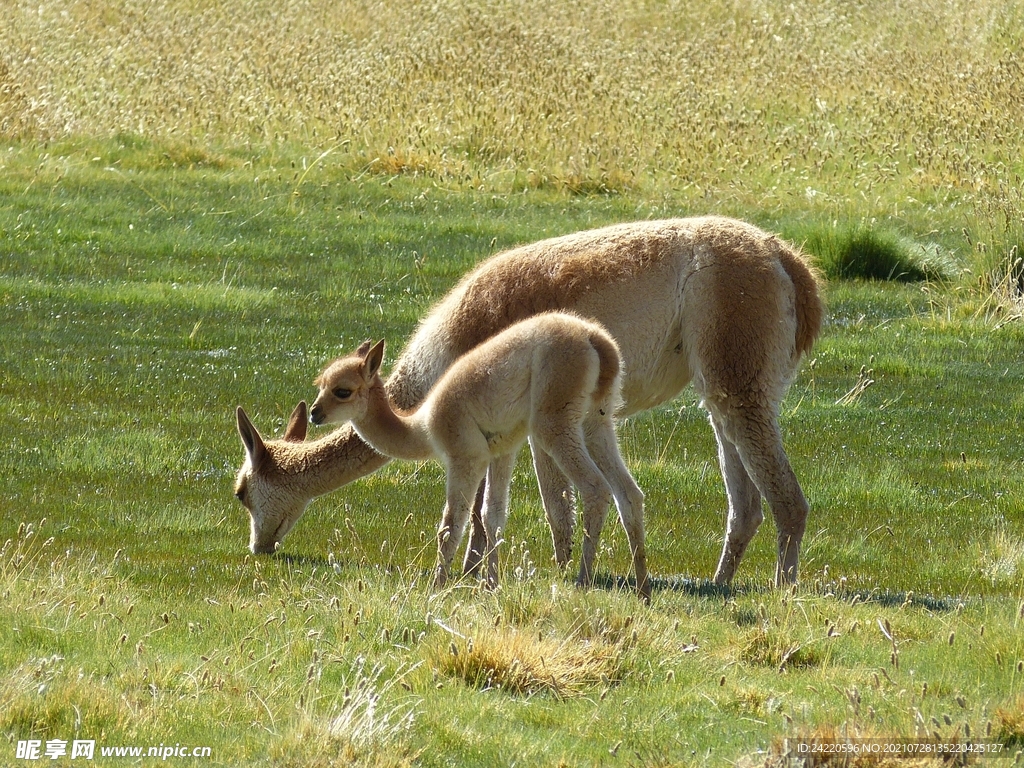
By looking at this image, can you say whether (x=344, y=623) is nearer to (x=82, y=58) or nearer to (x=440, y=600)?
(x=440, y=600)

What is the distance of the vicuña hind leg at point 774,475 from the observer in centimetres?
807

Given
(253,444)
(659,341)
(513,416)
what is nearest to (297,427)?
(253,444)

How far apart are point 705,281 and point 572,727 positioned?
11.3 feet

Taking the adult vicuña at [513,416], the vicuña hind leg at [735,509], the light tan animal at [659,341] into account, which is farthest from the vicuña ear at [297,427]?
the vicuña hind leg at [735,509]

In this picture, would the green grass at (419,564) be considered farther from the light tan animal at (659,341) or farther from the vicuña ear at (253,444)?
the vicuña ear at (253,444)

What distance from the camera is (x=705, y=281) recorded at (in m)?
8.20

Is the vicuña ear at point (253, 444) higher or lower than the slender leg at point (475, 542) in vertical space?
higher

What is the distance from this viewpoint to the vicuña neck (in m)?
7.72

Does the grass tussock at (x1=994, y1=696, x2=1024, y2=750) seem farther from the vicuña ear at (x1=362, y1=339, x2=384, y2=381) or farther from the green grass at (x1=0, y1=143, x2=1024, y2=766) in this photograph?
the vicuña ear at (x1=362, y1=339, x2=384, y2=381)

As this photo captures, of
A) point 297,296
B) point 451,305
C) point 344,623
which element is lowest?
point 297,296

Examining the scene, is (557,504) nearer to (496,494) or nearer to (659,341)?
(496,494)

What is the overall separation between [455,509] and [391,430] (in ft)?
1.98

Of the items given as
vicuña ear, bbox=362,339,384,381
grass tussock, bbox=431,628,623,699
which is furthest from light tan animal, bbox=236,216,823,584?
grass tussock, bbox=431,628,623,699

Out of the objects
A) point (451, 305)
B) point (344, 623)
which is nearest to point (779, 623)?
point (344, 623)
